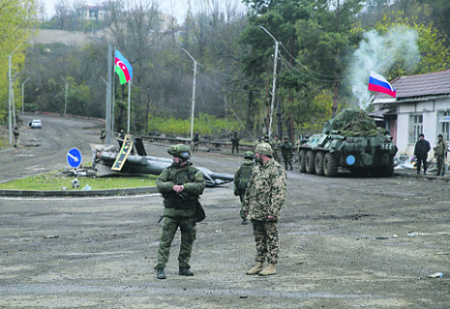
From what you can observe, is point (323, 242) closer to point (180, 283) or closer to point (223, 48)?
point (180, 283)

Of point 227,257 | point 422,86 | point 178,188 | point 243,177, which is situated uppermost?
point 422,86

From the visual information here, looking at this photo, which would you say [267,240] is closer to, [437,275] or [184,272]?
[184,272]

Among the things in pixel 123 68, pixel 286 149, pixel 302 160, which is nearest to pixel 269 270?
pixel 302 160

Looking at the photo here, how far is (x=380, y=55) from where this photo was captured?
4569 cm

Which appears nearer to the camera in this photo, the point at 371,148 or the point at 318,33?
the point at 371,148

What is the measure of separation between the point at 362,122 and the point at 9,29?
30739 millimetres

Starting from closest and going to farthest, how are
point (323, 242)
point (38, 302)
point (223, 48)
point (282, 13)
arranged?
point (38, 302), point (323, 242), point (282, 13), point (223, 48)

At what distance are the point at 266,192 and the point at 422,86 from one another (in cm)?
2664

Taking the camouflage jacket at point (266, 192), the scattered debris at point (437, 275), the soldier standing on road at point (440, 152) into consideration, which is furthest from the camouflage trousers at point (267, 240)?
the soldier standing on road at point (440, 152)

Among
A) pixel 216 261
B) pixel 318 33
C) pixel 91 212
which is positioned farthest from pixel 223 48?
pixel 216 261

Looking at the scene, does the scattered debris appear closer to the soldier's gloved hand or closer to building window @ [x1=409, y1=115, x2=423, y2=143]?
the soldier's gloved hand

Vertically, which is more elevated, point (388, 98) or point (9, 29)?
point (9, 29)

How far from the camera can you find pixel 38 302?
6.29 metres

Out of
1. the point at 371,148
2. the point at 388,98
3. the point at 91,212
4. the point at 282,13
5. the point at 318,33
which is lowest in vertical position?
the point at 91,212
